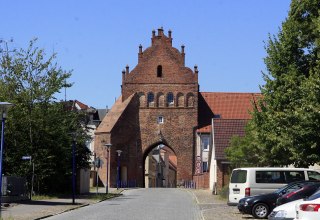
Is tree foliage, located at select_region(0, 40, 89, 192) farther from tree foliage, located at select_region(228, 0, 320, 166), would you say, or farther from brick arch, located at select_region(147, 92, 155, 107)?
brick arch, located at select_region(147, 92, 155, 107)

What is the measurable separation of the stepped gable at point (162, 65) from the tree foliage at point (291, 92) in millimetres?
49558

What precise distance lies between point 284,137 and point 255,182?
110 inches

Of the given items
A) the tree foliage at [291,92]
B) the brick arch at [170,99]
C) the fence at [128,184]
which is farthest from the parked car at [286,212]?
the brick arch at [170,99]

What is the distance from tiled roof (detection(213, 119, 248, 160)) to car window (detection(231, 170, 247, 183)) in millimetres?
24966

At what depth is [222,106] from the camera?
295ft

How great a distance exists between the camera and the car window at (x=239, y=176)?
2777 cm

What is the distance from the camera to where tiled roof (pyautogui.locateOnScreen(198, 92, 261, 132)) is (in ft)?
284

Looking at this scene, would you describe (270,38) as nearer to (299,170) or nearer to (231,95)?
(299,170)

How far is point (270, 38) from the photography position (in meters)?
32.6

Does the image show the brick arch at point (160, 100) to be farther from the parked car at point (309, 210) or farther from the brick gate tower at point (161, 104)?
the parked car at point (309, 210)

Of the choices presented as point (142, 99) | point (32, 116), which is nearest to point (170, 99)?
point (142, 99)

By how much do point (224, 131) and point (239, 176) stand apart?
27.4 m

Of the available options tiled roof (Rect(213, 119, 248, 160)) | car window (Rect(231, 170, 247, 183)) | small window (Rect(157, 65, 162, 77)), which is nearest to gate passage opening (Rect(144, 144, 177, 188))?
small window (Rect(157, 65, 162, 77))

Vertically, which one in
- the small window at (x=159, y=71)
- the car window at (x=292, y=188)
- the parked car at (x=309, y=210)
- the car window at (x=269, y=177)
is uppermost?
the small window at (x=159, y=71)
